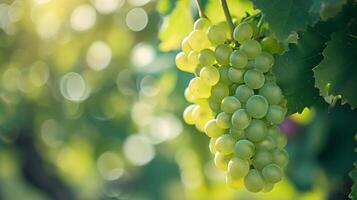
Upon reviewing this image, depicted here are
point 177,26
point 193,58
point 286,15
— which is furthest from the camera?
point 177,26

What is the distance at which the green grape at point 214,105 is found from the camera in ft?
3.46

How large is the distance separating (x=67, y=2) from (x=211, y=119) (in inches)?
90.0

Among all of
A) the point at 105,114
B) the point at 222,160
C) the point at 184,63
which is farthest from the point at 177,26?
the point at 105,114

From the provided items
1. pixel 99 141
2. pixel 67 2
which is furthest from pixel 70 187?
pixel 67 2

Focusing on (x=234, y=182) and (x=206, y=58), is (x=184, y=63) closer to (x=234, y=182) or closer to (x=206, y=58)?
(x=206, y=58)

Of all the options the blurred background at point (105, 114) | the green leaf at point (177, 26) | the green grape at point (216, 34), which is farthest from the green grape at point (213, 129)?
the blurred background at point (105, 114)

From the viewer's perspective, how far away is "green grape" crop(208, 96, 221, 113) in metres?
1.05

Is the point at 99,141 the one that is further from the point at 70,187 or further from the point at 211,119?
the point at 211,119

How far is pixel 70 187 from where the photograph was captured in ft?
16.6

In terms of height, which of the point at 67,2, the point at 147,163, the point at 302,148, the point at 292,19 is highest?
the point at 292,19

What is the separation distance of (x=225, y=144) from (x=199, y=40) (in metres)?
0.14

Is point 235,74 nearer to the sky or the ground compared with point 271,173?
nearer to the sky

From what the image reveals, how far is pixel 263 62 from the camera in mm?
1030

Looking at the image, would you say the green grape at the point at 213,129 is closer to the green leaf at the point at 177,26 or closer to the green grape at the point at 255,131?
the green grape at the point at 255,131
